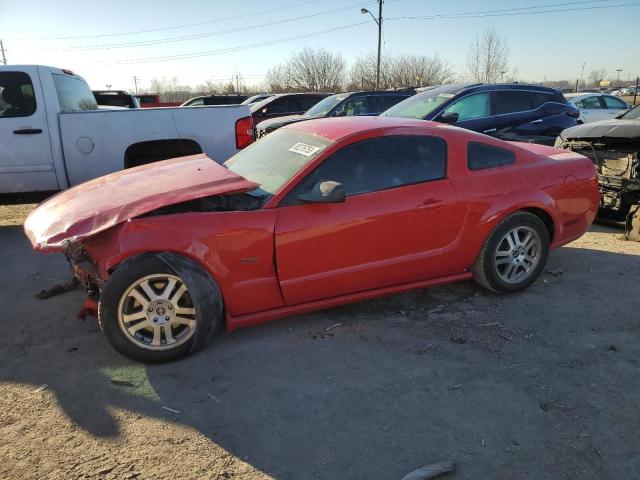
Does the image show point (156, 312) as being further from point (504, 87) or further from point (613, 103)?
point (613, 103)

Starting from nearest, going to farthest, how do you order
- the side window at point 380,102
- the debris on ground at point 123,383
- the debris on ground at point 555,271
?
1. the debris on ground at point 123,383
2. the debris on ground at point 555,271
3. the side window at point 380,102

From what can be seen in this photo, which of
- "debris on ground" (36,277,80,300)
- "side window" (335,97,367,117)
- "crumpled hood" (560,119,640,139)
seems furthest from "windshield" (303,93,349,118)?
"debris on ground" (36,277,80,300)

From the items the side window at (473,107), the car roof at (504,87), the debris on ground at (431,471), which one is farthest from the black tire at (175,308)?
the car roof at (504,87)

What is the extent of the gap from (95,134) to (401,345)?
464cm

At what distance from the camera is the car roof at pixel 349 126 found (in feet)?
12.5

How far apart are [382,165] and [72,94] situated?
4.99 metres

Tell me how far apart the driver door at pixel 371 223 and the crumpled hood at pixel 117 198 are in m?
0.51

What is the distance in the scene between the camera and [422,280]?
13.1 ft

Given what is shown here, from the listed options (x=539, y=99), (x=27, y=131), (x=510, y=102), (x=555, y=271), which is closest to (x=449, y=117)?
(x=510, y=102)

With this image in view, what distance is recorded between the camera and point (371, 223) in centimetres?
360

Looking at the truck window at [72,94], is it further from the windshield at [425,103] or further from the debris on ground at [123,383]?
the windshield at [425,103]

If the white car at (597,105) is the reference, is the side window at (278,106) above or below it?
above

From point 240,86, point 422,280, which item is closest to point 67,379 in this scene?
point 422,280

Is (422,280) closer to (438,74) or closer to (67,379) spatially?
(67,379)
